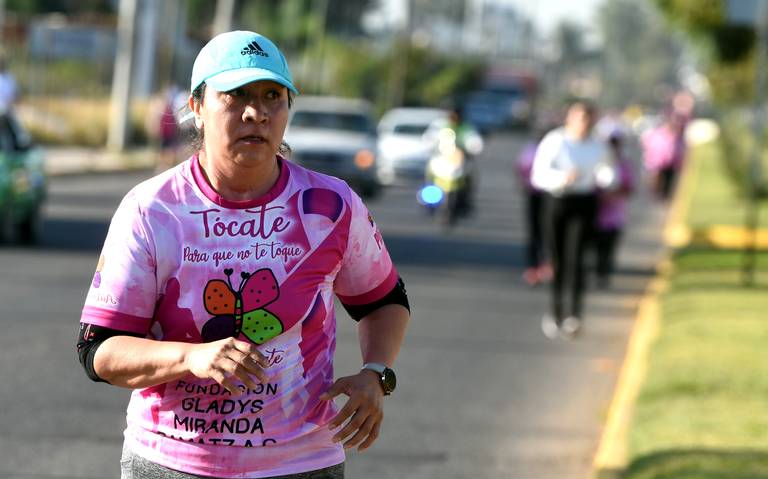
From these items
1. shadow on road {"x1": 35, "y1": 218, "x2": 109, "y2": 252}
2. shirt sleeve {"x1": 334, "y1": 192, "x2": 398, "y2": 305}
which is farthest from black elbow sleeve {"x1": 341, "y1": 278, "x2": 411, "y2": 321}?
shadow on road {"x1": 35, "y1": 218, "x2": 109, "y2": 252}

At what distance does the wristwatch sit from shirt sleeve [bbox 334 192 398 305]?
0.70 feet

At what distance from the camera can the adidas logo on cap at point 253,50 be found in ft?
12.5

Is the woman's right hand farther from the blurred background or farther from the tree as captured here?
the tree

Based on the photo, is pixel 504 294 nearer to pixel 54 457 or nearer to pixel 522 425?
pixel 522 425

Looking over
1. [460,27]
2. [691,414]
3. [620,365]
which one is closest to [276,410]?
[691,414]

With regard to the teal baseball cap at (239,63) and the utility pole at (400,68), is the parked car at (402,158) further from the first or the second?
the teal baseball cap at (239,63)

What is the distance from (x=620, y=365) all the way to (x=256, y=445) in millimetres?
8705

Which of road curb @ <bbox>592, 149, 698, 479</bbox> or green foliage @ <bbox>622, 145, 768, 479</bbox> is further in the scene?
road curb @ <bbox>592, 149, 698, 479</bbox>

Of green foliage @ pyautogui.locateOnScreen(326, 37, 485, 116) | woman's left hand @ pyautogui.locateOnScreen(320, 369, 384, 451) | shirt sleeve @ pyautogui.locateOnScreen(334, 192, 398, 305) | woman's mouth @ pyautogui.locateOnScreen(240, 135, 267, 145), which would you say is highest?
woman's mouth @ pyautogui.locateOnScreen(240, 135, 267, 145)

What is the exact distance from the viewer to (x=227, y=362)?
353 cm

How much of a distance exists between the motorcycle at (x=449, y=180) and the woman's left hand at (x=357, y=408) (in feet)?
66.7

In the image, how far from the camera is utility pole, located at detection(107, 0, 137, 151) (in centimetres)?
3988

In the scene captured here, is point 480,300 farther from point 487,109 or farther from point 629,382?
point 487,109

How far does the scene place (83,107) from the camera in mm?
45219
